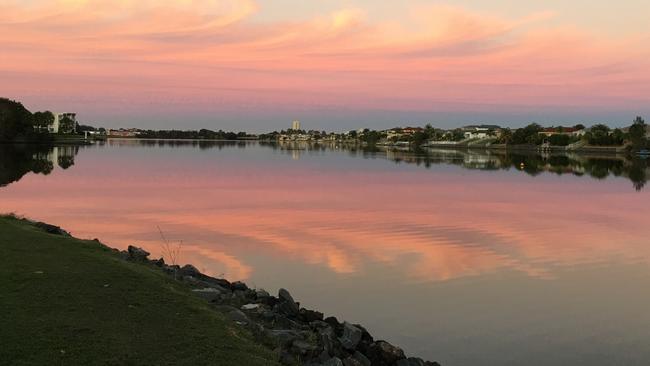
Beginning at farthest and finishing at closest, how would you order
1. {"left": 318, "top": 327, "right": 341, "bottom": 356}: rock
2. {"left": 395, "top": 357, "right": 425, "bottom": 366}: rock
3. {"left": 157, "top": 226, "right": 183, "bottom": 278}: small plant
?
1. {"left": 157, "top": 226, "right": 183, "bottom": 278}: small plant
2. {"left": 395, "top": 357, "right": 425, "bottom": 366}: rock
3. {"left": 318, "top": 327, "right": 341, "bottom": 356}: rock

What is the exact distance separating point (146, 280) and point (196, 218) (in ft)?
58.2

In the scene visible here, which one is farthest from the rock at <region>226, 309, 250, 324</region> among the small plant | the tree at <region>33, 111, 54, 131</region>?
the tree at <region>33, 111, 54, 131</region>

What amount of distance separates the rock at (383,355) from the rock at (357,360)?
27 cm

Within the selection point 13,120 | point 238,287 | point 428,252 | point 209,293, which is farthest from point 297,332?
point 13,120

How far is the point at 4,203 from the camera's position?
32781 millimetres

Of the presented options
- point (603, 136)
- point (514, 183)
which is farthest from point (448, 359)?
point (603, 136)

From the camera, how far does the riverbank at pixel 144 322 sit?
7473 millimetres

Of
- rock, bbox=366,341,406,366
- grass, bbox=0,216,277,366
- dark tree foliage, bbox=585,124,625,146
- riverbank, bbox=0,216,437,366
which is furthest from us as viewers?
dark tree foliage, bbox=585,124,625,146

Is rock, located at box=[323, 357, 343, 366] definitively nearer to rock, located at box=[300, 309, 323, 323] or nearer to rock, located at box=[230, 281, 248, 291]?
rock, located at box=[300, 309, 323, 323]

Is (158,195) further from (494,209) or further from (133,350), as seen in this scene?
(133,350)

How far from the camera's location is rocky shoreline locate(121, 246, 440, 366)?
907 centimetres

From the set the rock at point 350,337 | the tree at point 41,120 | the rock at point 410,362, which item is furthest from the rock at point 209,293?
the tree at point 41,120

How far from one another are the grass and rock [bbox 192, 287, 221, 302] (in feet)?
1.14

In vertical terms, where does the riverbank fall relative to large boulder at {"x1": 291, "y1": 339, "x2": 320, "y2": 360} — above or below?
above
